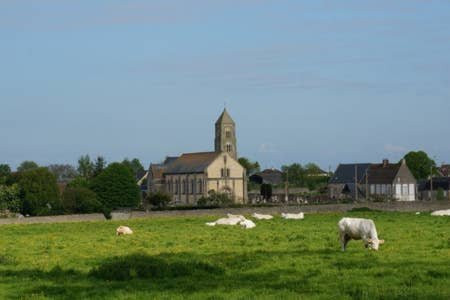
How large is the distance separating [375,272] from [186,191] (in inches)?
4937

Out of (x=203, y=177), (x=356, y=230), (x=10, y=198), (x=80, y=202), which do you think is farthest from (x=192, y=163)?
(x=356, y=230)

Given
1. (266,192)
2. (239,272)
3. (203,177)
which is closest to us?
(239,272)

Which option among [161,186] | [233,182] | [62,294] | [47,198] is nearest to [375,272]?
[62,294]

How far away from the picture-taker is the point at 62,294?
1684 cm

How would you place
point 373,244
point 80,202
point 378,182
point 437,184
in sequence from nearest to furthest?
1. point 373,244
2. point 80,202
3. point 378,182
4. point 437,184

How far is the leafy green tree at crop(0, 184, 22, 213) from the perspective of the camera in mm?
96787

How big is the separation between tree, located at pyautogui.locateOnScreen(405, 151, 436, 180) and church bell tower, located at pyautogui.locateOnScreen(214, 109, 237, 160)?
3707cm

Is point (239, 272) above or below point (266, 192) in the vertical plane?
below

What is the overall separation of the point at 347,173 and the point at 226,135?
88.6ft

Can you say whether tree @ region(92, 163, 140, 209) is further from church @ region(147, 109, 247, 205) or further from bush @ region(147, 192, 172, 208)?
church @ region(147, 109, 247, 205)

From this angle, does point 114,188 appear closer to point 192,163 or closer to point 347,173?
point 192,163

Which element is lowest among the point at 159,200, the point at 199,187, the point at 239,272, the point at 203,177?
the point at 239,272

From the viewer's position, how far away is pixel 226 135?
163000 millimetres

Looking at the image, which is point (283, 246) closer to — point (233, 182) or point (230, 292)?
point (230, 292)
